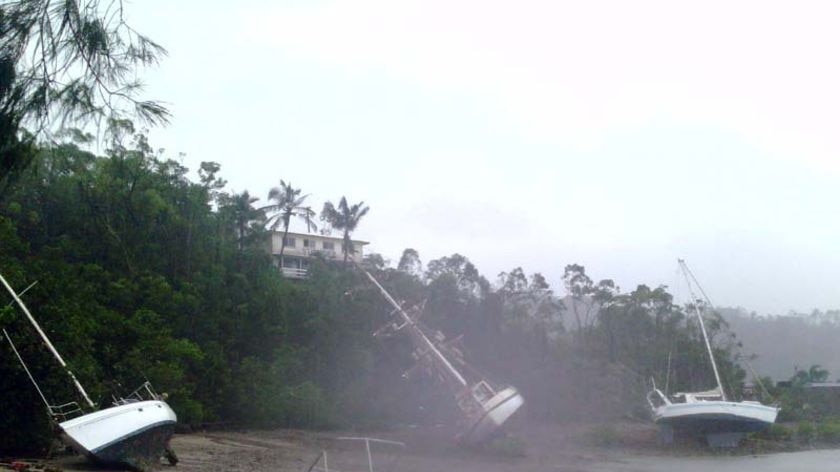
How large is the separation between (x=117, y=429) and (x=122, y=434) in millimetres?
139

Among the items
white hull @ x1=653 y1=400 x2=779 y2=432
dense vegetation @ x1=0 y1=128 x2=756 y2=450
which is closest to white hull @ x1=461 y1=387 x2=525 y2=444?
dense vegetation @ x1=0 y1=128 x2=756 y2=450

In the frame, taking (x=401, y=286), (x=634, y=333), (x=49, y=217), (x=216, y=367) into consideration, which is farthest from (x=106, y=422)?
(x=634, y=333)

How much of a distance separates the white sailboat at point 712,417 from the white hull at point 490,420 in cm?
905

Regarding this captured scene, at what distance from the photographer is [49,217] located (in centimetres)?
3231

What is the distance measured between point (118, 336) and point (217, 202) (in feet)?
51.5

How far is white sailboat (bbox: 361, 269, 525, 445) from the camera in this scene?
32.1 metres

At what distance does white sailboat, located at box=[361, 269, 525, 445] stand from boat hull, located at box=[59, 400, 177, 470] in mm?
15306

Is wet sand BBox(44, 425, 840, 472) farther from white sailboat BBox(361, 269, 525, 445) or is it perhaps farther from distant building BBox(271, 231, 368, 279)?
distant building BBox(271, 231, 368, 279)

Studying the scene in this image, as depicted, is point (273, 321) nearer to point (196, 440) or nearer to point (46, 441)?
point (196, 440)

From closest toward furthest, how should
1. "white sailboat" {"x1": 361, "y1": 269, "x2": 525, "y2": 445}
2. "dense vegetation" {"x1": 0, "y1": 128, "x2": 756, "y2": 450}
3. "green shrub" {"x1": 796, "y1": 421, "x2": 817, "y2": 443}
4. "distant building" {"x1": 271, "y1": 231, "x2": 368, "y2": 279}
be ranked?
1. "dense vegetation" {"x1": 0, "y1": 128, "x2": 756, "y2": 450}
2. "white sailboat" {"x1": 361, "y1": 269, "x2": 525, "y2": 445}
3. "green shrub" {"x1": 796, "y1": 421, "x2": 817, "y2": 443}
4. "distant building" {"x1": 271, "y1": 231, "x2": 368, "y2": 279}

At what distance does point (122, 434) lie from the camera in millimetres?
17500

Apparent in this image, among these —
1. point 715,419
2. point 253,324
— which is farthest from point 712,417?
point 253,324

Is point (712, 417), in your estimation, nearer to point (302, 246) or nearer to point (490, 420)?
point (490, 420)

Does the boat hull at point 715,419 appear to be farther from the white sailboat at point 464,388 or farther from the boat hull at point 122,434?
the boat hull at point 122,434
